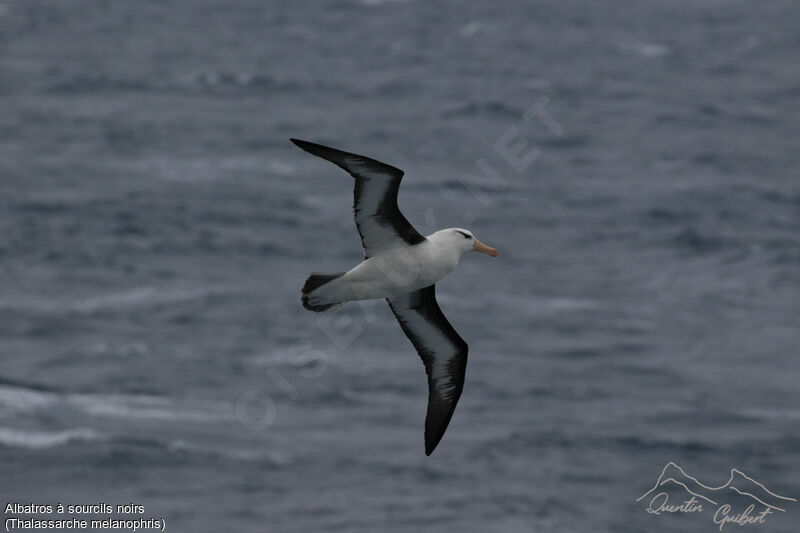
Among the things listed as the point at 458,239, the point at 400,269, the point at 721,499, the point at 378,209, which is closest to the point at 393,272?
the point at 400,269

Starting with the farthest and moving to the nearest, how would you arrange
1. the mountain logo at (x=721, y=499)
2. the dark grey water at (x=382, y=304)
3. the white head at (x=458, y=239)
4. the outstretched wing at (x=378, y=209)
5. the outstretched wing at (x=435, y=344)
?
the dark grey water at (x=382, y=304), the mountain logo at (x=721, y=499), the outstretched wing at (x=435, y=344), the white head at (x=458, y=239), the outstretched wing at (x=378, y=209)

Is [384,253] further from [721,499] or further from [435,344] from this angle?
[721,499]

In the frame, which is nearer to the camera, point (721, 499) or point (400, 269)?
point (400, 269)

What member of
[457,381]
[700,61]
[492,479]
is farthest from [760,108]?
[457,381]

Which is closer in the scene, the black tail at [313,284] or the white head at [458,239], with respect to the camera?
the black tail at [313,284]

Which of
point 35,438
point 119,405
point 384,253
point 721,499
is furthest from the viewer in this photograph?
point 119,405

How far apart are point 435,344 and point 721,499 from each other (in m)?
33.1

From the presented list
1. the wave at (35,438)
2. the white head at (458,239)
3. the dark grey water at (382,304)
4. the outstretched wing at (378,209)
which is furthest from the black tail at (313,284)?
the wave at (35,438)

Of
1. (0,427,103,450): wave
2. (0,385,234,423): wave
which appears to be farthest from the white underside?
(0,385,234,423): wave

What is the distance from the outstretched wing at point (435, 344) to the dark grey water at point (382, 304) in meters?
28.6

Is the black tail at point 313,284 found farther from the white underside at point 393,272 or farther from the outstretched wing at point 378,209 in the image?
the outstretched wing at point 378,209

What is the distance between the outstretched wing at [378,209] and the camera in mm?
17203

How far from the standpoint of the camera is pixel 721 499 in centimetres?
5003

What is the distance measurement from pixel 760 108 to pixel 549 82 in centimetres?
1745
